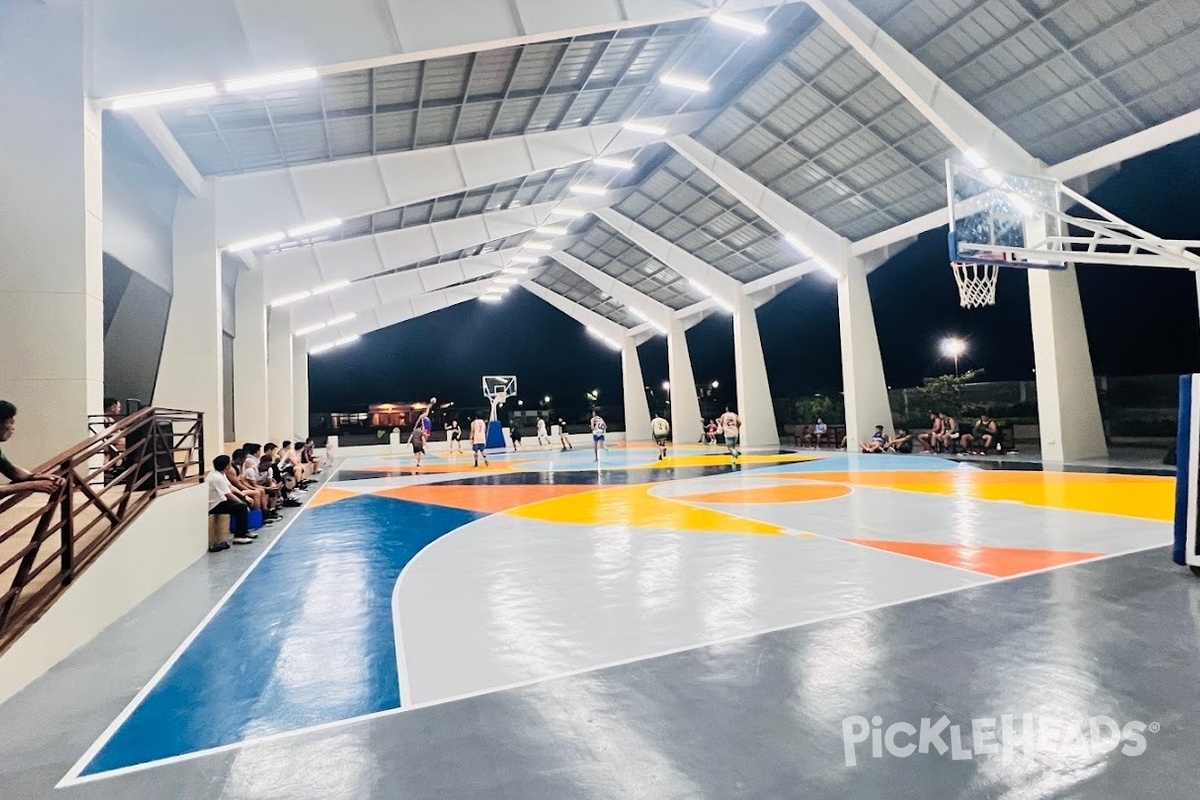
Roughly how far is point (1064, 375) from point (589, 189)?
16.0 metres

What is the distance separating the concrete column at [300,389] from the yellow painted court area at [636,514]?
2248 centimetres

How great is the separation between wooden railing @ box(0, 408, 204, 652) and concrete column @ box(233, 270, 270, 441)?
11.7m

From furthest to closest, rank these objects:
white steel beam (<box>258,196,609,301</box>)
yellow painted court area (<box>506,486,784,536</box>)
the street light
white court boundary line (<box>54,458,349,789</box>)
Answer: the street light → white steel beam (<box>258,196,609,301</box>) → yellow painted court area (<box>506,486,784,536</box>) → white court boundary line (<box>54,458,349,789</box>)

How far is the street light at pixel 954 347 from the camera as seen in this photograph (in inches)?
1198

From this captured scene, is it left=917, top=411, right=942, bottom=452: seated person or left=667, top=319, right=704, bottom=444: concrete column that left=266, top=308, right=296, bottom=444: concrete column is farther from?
left=917, top=411, right=942, bottom=452: seated person

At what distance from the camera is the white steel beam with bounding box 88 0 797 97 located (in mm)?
8047

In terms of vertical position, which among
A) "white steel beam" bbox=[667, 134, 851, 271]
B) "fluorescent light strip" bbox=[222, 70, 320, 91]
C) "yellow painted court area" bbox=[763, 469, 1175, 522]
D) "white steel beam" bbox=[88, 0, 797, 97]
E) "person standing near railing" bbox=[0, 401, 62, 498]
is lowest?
"yellow painted court area" bbox=[763, 469, 1175, 522]

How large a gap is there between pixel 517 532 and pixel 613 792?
622 centimetres

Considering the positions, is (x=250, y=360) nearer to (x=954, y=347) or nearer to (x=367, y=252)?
(x=367, y=252)

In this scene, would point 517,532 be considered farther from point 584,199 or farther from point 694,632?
point 584,199

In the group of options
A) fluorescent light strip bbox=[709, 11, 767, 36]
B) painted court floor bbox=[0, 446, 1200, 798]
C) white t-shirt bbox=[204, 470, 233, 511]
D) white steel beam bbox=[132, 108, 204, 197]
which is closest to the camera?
painted court floor bbox=[0, 446, 1200, 798]

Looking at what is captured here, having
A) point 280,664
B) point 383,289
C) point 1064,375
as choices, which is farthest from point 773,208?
point 280,664

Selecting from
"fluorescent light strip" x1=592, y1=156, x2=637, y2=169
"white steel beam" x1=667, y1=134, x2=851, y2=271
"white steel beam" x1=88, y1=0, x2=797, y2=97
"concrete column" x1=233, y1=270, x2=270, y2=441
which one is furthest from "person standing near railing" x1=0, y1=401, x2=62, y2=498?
"white steel beam" x1=667, y1=134, x2=851, y2=271

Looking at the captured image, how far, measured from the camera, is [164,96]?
8.40 metres
